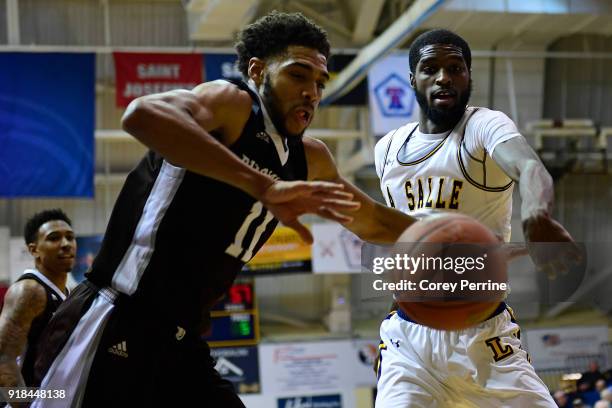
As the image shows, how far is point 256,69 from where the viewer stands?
3.58 m

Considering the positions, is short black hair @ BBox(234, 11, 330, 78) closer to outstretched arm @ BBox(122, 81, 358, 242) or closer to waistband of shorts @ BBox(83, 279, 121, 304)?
outstretched arm @ BBox(122, 81, 358, 242)

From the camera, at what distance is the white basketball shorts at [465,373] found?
3.89 meters

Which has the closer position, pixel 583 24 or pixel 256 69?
pixel 256 69

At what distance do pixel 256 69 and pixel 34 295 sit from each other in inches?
104

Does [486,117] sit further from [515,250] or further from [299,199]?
[299,199]

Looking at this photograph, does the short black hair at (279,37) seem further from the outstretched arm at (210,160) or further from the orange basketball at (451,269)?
the orange basketball at (451,269)

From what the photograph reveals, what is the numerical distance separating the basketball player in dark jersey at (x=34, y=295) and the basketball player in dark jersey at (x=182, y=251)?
4.87 ft

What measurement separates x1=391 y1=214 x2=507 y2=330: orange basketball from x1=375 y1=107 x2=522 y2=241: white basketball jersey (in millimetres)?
886

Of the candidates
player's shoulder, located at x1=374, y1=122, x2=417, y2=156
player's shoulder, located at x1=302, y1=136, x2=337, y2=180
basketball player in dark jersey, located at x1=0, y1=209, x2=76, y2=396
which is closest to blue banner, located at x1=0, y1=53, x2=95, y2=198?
basketball player in dark jersey, located at x1=0, y1=209, x2=76, y2=396

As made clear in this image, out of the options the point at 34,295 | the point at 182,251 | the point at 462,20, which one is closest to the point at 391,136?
the point at 182,251

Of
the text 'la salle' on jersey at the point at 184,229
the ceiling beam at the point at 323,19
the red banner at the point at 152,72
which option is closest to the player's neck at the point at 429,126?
the text 'la salle' on jersey at the point at 184,229

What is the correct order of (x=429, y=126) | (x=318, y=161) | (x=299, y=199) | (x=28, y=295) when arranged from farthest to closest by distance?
(x=28, y=295)
(x=429, y=126)
(x=318, y=161)
(x=299, y=199)

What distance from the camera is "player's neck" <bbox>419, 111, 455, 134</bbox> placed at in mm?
4457

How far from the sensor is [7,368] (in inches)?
196
